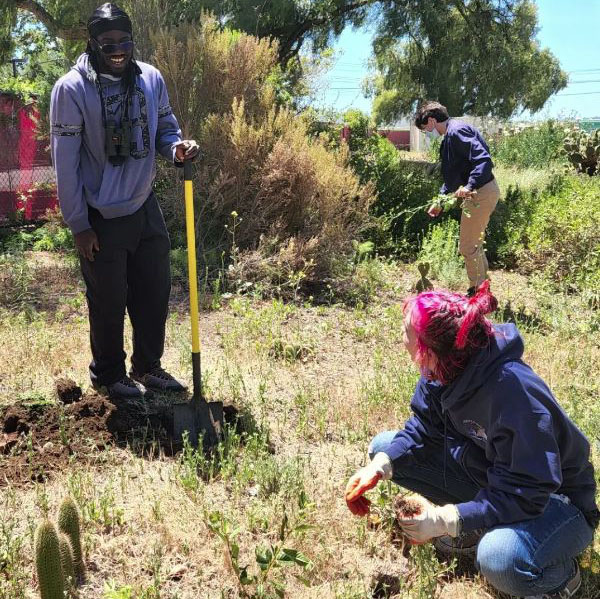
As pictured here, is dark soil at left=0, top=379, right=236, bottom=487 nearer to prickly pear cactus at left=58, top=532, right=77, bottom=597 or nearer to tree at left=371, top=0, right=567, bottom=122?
prickly pear cactus at left=58, top=532, right=77, bottom=597

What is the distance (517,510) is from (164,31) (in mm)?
7841

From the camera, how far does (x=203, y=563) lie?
284 centimetres

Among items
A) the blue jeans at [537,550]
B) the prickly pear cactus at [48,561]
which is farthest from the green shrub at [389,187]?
the prickly pear cactus at [48,561]

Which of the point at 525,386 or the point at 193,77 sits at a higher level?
the point at 193,77

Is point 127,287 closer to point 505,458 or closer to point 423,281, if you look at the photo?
point 423,281

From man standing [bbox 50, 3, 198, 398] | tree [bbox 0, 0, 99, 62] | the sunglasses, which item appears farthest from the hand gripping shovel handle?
tree [bbox 0, 0, 99, 62]

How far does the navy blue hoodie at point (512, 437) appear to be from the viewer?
88.9 inches

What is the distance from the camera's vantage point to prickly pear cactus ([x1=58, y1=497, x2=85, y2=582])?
2508mm

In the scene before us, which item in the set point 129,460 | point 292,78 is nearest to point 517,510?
point 129,460

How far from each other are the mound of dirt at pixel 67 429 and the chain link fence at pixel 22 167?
7.02 m

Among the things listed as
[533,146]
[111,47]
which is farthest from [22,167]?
[533,146]

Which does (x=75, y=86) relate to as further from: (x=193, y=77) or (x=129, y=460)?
(x=193, y=77)

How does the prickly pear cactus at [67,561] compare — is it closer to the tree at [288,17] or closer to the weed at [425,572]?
the weed at [425,572]

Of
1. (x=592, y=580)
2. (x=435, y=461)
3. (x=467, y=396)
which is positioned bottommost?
(x=592, y=580)
